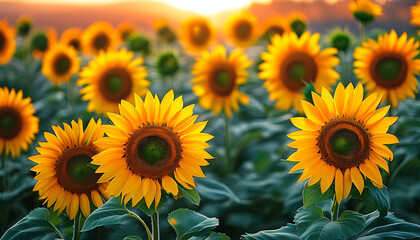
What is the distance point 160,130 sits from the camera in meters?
1.38

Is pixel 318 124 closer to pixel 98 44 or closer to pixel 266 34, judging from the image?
pixel 266 34

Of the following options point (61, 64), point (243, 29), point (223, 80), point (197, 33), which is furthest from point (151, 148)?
Answer: point (243, 29)

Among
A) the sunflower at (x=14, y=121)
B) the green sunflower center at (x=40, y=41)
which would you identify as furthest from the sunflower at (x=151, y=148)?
the green sunflower center at (x=40, y=41)

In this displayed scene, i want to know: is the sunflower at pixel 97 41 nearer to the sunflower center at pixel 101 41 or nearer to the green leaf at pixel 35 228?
the sunflower center at pixel 101 41

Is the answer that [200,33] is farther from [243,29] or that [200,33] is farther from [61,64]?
[61,64]

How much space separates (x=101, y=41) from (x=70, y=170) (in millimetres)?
3304

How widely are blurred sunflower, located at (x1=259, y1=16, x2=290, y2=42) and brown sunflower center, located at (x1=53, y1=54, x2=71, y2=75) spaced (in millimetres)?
1916

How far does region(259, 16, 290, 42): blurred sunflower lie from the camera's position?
166 inches

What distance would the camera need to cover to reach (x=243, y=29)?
4762 millimetres

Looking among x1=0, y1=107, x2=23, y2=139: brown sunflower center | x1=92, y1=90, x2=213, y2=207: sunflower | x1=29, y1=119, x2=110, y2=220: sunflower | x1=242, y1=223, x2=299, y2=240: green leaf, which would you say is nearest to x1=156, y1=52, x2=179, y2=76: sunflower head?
x1=0, y1=107, x2=23, y2=139: brown sunflower center

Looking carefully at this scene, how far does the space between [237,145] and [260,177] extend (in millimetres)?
509

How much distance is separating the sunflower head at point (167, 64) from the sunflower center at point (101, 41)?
1.44 m

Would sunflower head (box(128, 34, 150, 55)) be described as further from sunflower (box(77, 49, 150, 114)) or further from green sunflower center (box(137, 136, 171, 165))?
green sunflower center (box(137, 136, 171, 165))

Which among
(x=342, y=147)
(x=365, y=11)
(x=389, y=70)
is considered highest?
(x=365, y=11)
